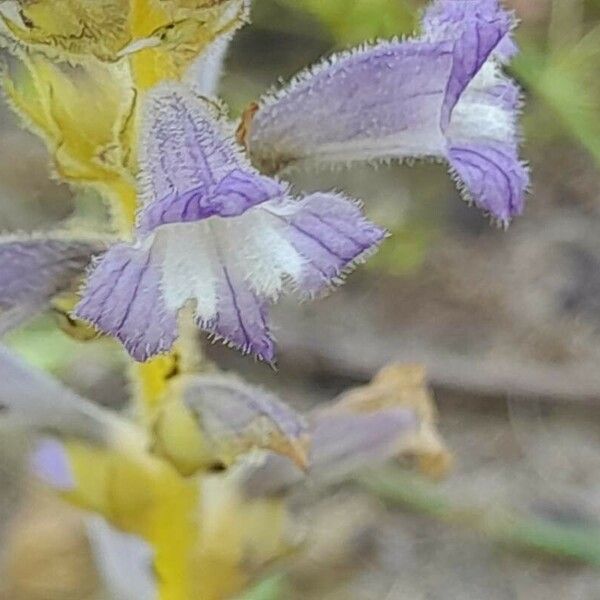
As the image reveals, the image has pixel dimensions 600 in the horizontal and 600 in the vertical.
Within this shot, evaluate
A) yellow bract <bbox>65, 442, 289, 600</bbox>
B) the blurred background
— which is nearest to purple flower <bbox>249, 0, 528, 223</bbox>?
yellow bract <bbox>65, 442, 289, 600</bbox>

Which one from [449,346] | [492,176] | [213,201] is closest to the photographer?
[213,201]

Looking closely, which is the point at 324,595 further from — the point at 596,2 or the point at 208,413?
the point at 596,2

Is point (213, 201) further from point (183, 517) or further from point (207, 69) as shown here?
point (183, 517)

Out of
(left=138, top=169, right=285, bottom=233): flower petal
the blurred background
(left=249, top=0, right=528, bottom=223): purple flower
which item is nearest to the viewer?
(left=138, top=169, right=285, bottom=233): flower petal

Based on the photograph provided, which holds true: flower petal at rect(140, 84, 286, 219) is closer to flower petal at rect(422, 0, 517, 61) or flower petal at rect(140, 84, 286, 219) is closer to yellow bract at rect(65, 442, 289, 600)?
flower petal at rect(422, 0, 517, 61)

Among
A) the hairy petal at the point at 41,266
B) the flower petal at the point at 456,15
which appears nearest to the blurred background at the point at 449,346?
the hairy petal at the point at 41,266

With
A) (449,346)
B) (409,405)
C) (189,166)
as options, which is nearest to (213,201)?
(189,166)

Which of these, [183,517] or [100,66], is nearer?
[100,66]
